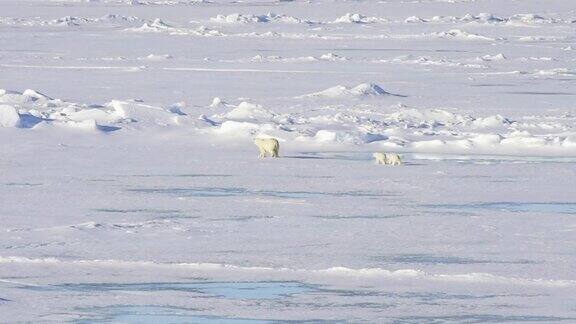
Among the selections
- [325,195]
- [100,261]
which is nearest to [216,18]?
[325,195]

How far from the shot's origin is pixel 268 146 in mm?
12188

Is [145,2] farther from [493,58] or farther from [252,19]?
[493,58]

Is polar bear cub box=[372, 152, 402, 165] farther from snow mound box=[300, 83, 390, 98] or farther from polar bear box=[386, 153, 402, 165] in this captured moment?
snow mound box=[300, 83, 390, 98]

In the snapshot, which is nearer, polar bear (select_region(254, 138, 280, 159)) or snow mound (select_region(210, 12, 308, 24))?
polar bear (select_region(254, 138, 280, 159))

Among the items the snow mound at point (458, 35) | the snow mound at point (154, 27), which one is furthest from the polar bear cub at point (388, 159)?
the snow mound at point (154, 27)

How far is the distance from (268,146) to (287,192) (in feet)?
6.31

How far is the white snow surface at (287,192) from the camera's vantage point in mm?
6727

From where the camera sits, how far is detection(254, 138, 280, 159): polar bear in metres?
A: 12.1

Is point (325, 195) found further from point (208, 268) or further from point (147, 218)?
point (208, 268)

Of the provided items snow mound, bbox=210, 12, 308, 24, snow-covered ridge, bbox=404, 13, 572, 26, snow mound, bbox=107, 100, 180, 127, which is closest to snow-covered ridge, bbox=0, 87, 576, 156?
snow mound, bbox=107, 100, 180, 127

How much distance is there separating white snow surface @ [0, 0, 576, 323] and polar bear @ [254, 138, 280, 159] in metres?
0.11

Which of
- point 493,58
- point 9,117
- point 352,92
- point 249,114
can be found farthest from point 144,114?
point 493,58

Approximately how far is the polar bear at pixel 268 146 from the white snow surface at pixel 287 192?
0.35ft

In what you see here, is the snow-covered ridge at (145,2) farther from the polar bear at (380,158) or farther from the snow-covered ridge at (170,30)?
the polar bear at (380,158)
